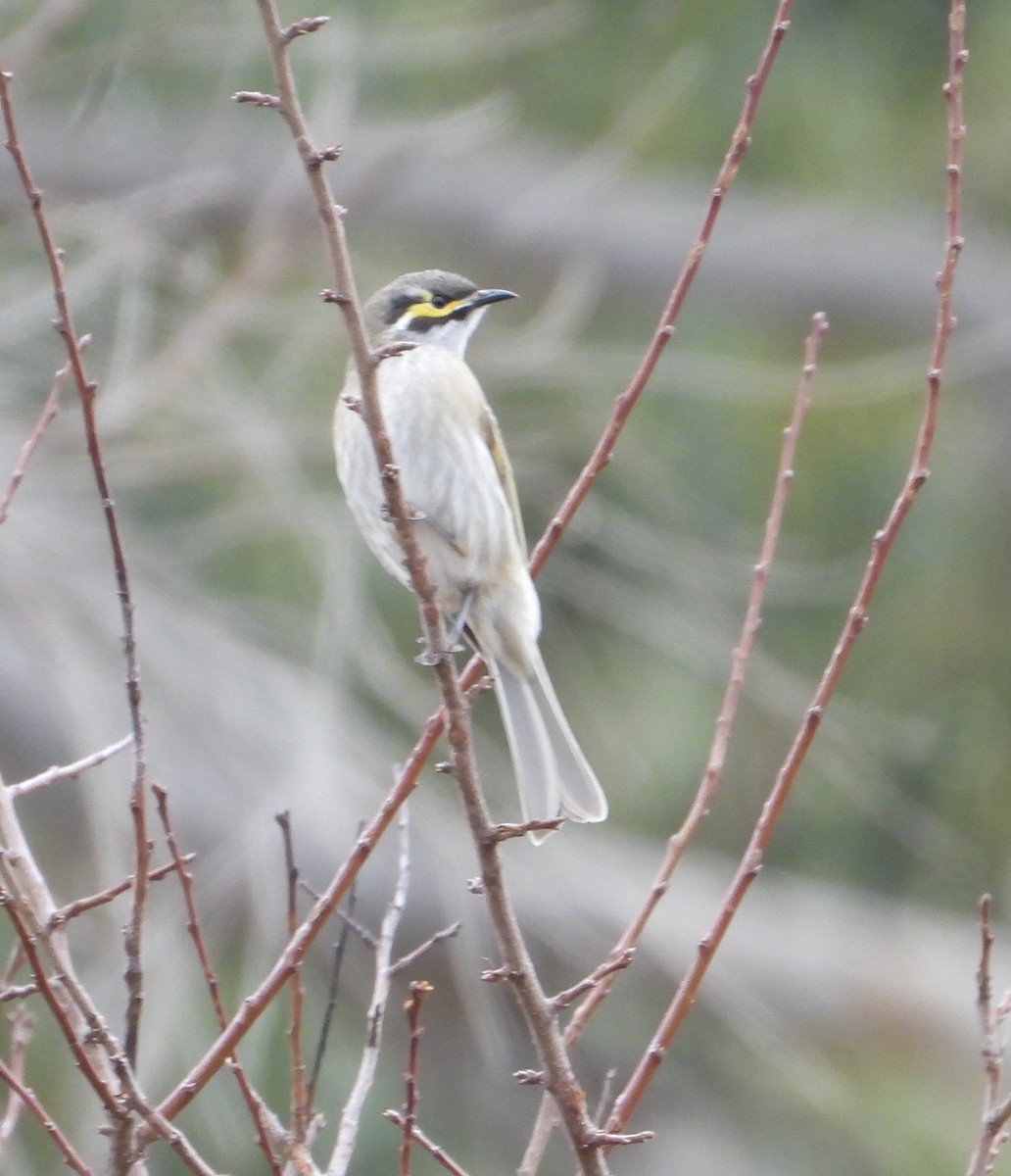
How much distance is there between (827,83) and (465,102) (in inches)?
72.5

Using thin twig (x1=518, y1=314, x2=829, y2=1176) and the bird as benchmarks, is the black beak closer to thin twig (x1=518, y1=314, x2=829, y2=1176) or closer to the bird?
the bird

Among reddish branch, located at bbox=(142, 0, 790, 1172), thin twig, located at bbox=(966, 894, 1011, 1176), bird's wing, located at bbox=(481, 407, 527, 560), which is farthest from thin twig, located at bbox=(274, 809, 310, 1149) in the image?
bird's wing, located at bbox=(481, 407, 527, 560)

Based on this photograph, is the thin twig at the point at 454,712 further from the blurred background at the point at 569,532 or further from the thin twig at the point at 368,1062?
the blurred background at the point at 569,532

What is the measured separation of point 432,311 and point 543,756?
1.09m

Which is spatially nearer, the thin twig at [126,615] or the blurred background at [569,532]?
the thin twig at [126,615]

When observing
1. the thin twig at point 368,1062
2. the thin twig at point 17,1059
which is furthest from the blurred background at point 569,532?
the thin twig at point 368,1062

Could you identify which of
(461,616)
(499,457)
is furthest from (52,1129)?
(499,457)

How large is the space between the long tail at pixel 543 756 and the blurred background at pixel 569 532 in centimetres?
127

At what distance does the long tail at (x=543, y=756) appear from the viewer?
3279mm

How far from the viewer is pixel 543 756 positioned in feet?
11.3

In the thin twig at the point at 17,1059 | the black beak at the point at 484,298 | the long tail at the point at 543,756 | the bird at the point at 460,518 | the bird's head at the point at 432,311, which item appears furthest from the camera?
the bird's head at the point at 432,311

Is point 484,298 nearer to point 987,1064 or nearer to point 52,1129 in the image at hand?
point 987,1064

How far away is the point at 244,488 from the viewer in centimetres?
656

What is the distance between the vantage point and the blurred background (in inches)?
213
